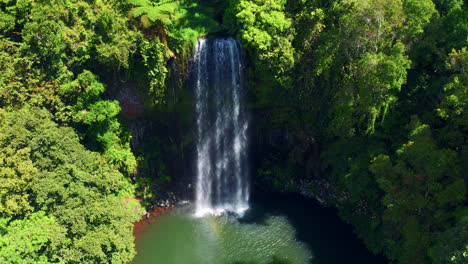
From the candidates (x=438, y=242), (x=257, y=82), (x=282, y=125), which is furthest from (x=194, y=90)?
(x=438, y=242)

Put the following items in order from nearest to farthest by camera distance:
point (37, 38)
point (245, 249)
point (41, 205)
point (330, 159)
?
point (41, 205)
point (37, 38)
point (245, 249)
point (330, 159)

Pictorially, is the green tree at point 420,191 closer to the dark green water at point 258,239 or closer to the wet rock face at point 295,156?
the dark green water at point 258,239

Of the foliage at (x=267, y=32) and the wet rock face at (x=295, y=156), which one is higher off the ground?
the foliage at (x=267, y=32)

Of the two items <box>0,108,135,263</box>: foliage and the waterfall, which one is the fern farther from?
<box>0,108,135,263</box>: foliage

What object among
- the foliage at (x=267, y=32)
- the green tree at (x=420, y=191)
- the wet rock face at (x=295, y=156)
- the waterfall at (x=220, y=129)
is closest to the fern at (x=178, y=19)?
the waterfall at (x=220, y=129)

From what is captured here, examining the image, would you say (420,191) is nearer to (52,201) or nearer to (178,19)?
(178,19)

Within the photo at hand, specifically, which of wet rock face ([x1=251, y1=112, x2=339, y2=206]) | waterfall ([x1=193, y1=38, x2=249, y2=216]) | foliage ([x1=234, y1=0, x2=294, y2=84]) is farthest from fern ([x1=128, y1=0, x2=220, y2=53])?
wet rock face ([x1=251, y1=112, x2=339, y2=206])

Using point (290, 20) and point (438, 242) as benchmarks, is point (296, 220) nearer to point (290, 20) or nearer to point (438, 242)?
point (438, 242)
